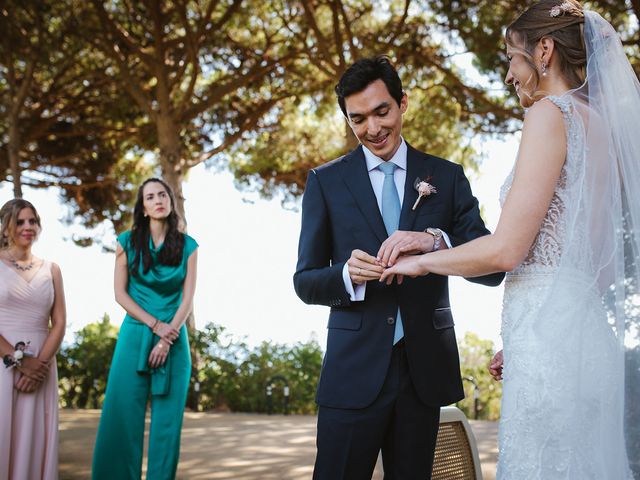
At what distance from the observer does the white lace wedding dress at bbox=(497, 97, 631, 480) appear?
5.78 feet

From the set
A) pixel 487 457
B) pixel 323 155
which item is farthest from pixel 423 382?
pixel 323 155

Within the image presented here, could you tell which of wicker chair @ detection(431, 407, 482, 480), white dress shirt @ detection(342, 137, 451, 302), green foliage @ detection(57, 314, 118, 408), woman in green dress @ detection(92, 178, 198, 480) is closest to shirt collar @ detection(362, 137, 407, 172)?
white dress shirt @ detection(342, 137, 451, 302)

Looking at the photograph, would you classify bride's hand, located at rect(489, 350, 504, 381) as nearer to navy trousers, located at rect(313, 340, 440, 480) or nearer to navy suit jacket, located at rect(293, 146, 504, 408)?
navy suit jacket, located at rect(293, 146, 504, 408)

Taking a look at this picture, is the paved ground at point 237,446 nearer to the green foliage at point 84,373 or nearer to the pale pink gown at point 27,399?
the green foliage at point 84,373

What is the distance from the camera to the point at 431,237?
204 cm

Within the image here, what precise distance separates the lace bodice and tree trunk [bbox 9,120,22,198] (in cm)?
958

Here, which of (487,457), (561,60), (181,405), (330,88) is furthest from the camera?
(330,88)

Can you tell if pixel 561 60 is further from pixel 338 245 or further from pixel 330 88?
pixel 330 88

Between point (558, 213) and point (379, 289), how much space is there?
0.55m

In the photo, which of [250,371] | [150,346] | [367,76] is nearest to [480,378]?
[250,371]

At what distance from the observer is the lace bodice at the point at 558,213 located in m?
1.82

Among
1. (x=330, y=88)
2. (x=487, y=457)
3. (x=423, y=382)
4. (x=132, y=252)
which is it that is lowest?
(x=487, y=457)

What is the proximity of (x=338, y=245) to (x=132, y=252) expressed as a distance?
95.8 inches

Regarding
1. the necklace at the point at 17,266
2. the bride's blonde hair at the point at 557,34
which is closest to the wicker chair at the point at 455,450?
the bride's blonde hair at the point at 557,34
